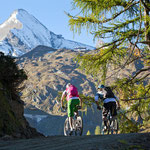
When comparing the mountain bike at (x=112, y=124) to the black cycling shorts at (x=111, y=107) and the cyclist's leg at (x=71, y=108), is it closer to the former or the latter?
the black cycling shorts at (x=111, y=107)

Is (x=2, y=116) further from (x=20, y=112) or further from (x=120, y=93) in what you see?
(x=120, y=93)

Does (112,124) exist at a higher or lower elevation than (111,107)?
lower

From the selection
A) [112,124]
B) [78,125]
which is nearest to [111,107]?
[112,124]

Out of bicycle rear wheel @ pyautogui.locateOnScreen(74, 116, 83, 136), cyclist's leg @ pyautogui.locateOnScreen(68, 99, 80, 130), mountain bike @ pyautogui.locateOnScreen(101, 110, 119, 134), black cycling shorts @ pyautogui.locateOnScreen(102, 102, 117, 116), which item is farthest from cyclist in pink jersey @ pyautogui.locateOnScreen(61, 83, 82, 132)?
mountain bike @ pyautogui.locateOnScreen(101, 110, 119, 134)

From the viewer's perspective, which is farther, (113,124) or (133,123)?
(133,123)

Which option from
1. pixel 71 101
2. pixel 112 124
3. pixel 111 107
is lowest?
pixel 112 124

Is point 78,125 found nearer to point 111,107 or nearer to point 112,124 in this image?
point 112,124

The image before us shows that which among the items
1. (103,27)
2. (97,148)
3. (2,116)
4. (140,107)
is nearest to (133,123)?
(140,107)

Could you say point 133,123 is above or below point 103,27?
below

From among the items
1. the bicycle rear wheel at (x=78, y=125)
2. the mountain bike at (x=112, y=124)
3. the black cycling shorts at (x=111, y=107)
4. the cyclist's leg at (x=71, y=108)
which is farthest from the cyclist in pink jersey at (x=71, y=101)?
the mountain bike at (x=112, y=124)

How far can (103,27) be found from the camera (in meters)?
7.92

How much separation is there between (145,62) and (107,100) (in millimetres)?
2056

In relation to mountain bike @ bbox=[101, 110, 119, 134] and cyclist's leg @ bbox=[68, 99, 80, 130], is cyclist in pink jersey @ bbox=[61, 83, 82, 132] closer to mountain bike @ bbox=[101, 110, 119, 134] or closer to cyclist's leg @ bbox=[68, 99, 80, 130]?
cyclist's leg @ bbox=[68, 99, 80, 130]

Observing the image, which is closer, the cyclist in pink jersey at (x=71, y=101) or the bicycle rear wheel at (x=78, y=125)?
the bicycle rear wheel at (x=78, y=125)
